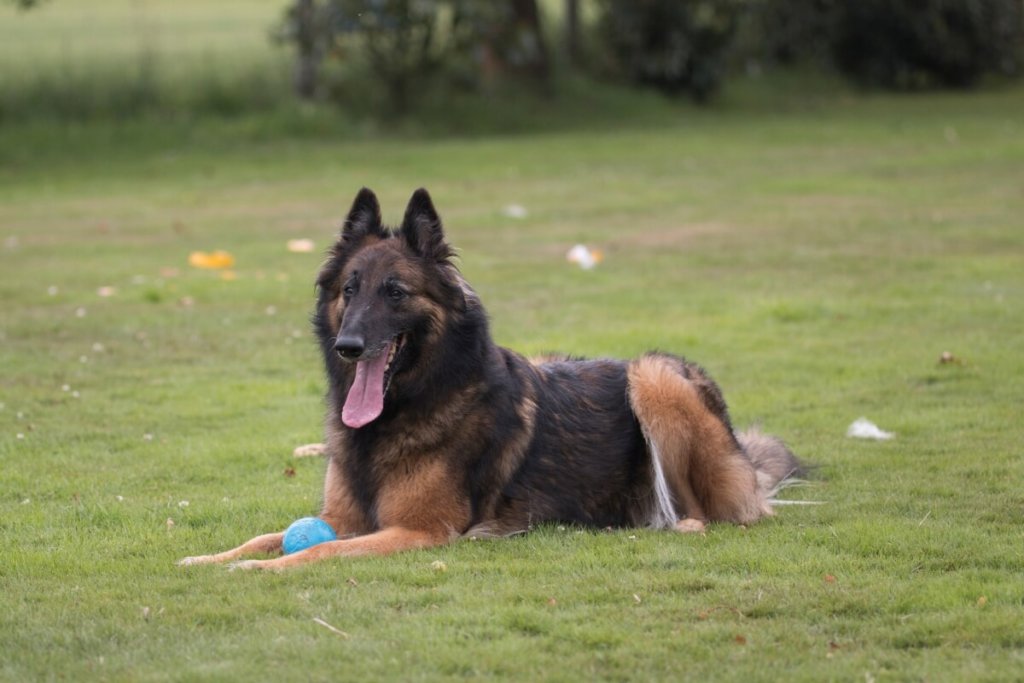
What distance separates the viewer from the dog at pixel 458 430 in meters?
7.65

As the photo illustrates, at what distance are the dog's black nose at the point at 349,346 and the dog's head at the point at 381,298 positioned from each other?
10 mm

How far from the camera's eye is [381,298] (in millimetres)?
7637

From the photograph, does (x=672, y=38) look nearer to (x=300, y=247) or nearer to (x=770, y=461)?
(x=300, y=247)

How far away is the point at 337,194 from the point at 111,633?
19697 mm

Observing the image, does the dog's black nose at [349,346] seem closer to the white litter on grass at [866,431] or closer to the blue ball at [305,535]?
the blue ball at [305,535]

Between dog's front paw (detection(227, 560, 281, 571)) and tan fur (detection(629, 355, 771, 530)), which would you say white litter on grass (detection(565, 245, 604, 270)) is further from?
dog's front paw (detection(227, 560, 281, 571))

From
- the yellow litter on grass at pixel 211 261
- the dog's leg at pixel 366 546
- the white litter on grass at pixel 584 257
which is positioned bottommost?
the yellow litter on grass at pixel 211 261

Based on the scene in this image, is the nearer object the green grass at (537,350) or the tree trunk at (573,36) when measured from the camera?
the green grass at (537,350)

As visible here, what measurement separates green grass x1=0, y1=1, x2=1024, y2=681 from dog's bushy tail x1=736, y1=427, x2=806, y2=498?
0.16m

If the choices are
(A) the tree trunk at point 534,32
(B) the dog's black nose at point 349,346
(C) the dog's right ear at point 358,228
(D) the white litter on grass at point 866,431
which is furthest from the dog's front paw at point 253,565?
(A) the tree trunk at point 534,32

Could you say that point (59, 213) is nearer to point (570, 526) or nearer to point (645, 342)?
point (645, 342)

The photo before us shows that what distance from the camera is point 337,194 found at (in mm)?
25516

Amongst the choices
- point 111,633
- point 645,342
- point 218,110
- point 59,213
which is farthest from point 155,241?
point 111,633

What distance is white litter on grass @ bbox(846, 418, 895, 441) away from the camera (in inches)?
415
